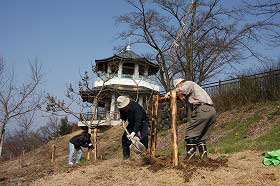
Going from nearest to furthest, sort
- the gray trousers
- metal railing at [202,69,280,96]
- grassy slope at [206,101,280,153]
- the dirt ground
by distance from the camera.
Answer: the dirt ground < the gray trousers < grassy slope at [206,101,280,153] < metal railing at [202,69,280,96]

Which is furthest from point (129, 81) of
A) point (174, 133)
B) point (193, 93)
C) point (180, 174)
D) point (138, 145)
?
point (180, 174)

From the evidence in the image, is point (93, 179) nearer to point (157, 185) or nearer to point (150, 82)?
point (157, 185)

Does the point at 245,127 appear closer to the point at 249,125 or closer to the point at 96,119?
the point at 249,125

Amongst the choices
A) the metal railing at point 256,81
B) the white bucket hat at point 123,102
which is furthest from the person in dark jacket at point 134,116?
the metal railing at point 256,81

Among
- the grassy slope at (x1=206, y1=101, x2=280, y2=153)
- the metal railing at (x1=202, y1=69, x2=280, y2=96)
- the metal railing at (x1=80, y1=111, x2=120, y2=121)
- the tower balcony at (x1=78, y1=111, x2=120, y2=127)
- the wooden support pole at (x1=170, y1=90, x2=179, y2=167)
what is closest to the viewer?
the wooden support pole at (x1=170, y1=90, x2=179, y2=167)

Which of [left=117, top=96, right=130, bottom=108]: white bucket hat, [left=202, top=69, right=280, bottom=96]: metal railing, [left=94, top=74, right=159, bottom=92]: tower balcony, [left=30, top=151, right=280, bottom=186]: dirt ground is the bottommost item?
[left=30, top=151, right=280, bottom=186]: dirt ground

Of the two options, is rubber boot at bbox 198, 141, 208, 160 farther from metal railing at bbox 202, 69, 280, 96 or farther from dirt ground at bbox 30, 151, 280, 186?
metal railing at bbox 202, 69, 280, 96

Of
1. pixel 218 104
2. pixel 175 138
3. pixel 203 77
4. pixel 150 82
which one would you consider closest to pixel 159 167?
pixel 175 138

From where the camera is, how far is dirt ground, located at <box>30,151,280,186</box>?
4.94 m

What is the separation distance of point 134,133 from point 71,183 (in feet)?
4.83

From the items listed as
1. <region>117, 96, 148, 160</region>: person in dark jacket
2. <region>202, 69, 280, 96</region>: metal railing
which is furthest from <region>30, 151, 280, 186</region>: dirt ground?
<region>202, 69, 280, 96</region>: metal railing

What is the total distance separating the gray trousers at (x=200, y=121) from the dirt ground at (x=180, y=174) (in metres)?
0.50

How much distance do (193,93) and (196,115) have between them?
0.40m

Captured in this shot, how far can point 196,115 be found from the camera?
597 cm
